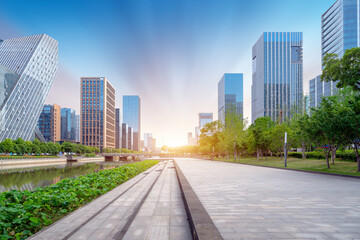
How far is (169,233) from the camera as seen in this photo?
5.07 meters

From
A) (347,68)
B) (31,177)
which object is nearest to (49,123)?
(31,177)

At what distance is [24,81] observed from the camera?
3526 inches

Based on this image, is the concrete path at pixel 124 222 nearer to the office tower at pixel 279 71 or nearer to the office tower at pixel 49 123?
the office tower at pixel 279 71

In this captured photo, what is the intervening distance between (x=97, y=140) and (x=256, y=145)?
13143cm

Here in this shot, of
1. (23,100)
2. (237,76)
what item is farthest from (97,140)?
(237,76)

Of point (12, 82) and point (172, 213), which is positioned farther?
point (12, 82)

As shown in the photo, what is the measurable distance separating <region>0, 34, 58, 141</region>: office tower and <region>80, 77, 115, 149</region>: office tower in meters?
46.0

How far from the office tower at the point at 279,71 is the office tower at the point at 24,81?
126106 mm

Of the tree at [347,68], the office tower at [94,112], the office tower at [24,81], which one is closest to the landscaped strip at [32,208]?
the tree at [347,68]

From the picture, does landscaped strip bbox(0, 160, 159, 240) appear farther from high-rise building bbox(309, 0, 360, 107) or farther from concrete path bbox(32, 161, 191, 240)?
high-rise building bbox(309, 0, 360, 107)

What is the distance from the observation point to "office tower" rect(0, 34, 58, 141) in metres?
81.2

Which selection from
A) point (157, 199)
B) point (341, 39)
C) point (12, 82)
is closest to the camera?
point (157, 199)

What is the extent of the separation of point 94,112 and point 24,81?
222 feet

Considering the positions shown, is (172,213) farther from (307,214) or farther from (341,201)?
(341,201)
